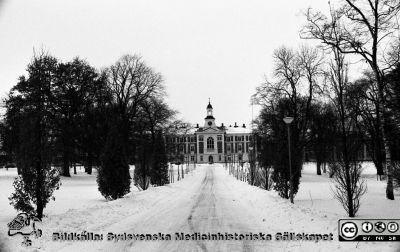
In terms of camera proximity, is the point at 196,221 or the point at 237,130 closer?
the point at 196,221

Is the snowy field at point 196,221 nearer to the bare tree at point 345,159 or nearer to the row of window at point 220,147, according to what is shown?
the bare tree at point 345,159

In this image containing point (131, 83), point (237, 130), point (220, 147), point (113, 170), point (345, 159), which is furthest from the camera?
point (237, 130)

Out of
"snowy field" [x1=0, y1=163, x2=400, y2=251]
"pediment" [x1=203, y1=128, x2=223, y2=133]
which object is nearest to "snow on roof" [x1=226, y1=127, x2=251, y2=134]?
"pediment" [x1=203, y1=128, x2=223, y2=133]

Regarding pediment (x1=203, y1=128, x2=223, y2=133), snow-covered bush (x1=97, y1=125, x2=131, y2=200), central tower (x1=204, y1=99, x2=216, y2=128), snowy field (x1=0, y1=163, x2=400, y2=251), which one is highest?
central tower (x1=204, y1=99, x2=216, y2=128)

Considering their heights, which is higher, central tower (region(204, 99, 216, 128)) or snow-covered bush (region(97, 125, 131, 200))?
central tower (region(204, 99, 216, 128))

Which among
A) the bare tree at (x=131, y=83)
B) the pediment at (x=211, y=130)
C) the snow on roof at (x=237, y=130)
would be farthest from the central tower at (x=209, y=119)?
the bare tree at (x=131, y=83)

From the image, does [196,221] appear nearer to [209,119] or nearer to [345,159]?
[345,159]

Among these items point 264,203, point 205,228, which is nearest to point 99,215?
point 205,228

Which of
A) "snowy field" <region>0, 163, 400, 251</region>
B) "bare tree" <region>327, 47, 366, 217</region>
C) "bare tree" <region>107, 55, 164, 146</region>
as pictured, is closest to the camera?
"snowy field" <region>0, 163, 400, 251</region>

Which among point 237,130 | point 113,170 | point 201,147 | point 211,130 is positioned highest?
point 237,130

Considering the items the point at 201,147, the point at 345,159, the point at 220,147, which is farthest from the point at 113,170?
the point at 220,147

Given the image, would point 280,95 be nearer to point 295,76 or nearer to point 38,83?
point 295,76

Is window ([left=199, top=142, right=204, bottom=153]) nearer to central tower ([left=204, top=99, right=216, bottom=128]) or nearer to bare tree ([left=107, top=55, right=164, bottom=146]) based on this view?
central tower ([left=204, top=99, right=216, bottom=128])

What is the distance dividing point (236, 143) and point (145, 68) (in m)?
92.8
